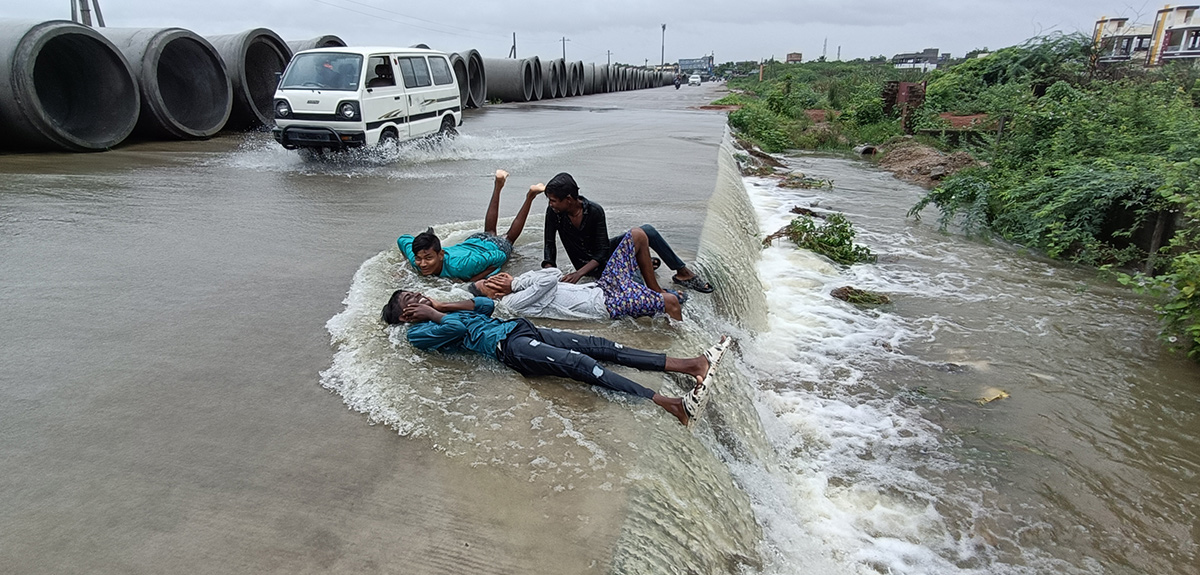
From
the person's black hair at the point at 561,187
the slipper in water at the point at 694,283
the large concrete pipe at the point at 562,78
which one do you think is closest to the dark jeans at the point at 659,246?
the slipper in water at the point at 694,283

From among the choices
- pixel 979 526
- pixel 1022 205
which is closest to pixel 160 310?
pixel 979 526

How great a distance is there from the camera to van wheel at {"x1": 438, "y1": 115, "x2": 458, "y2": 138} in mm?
11109

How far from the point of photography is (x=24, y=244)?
5199mm

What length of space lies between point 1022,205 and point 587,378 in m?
8.01

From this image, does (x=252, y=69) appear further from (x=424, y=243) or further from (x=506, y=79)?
(x=506, y=79)

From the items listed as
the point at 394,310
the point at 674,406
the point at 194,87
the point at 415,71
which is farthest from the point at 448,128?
the point at 674,406

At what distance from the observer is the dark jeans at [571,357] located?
10.7 feet

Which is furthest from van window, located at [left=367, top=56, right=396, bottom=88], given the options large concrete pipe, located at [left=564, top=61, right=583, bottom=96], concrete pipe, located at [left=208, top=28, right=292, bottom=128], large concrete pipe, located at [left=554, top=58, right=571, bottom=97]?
large concrete pipe, located at [left=564, top=61, right=583, bottom=96]

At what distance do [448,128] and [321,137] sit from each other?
2741 mm

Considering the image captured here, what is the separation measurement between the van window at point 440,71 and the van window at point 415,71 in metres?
0.24

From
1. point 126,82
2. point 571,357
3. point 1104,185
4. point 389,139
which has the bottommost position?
point 571,357

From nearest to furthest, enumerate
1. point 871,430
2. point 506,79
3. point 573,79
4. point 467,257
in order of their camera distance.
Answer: point 871,430 < point 467,257 < point 506,79 < point 573,79

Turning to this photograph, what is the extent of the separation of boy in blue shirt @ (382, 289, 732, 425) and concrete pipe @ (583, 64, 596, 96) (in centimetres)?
3593

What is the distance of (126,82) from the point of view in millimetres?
10203
